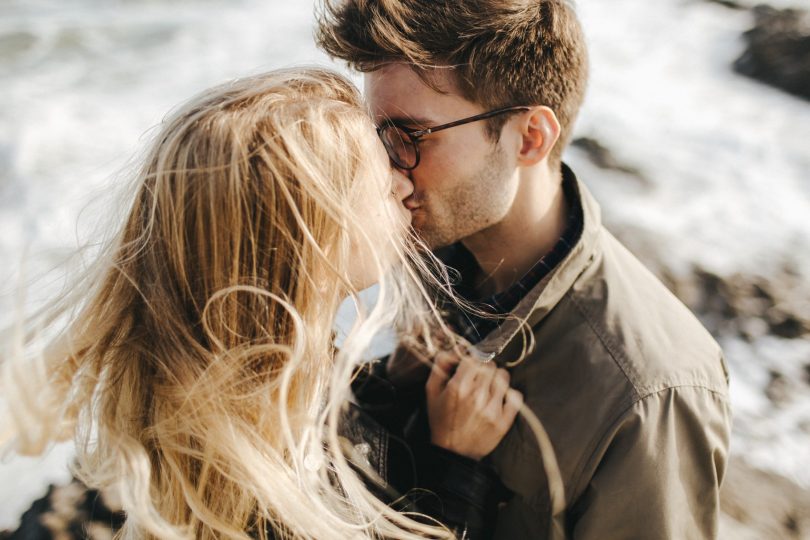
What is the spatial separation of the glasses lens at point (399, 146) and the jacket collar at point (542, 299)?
2.21 feet

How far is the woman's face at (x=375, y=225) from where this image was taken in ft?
5.72

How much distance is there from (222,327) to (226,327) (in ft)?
0.05

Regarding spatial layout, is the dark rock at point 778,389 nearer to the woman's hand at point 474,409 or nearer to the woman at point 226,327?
the woman's hand at point 474,409

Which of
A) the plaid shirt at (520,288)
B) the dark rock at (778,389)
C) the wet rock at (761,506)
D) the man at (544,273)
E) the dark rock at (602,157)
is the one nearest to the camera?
the man at (544,273)

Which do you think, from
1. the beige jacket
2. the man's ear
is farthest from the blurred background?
the beige jacket

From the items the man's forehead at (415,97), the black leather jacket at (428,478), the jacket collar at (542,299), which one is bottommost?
the black leather jacket at (428,478)

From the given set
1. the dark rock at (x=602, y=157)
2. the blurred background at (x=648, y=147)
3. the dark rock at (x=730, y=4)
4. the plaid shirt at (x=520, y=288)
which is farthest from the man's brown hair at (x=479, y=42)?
the dark rock at (x=730, y=4)

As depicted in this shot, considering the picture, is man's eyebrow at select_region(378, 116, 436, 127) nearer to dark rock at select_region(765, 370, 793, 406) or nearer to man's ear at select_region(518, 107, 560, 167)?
man's ear at select_region(518, 107, 560, 167)

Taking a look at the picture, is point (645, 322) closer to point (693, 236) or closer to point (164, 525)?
point (164, 525)

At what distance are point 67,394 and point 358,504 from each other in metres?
0.88

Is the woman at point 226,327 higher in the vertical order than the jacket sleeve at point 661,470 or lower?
higher

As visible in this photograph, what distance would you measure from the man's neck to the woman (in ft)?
2.96

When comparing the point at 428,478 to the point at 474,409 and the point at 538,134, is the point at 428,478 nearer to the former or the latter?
the point at 474,409

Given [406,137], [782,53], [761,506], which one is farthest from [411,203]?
[782,53]
